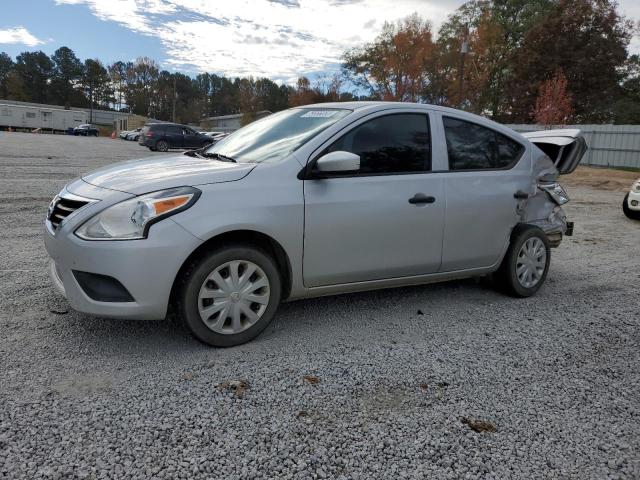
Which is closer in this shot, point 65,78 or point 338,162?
point 338,162

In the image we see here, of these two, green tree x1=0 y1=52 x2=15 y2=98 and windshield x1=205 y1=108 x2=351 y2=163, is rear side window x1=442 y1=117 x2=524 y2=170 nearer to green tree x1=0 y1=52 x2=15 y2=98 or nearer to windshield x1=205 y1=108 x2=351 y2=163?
windshield x1=205 y1=108 x2=351 y2=163

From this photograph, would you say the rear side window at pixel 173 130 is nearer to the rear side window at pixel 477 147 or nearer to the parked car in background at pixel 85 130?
the rear side window at pixel 477 147

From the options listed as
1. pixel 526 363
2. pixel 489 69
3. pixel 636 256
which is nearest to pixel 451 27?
pixel 489 69

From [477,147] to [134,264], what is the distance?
3063 millimetres

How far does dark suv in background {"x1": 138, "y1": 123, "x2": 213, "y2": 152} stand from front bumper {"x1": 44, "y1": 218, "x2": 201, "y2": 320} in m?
26.4

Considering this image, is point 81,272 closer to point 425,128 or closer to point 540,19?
point 425,128

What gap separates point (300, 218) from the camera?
344cm

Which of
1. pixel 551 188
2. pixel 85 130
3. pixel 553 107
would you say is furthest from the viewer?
pixel 85 130

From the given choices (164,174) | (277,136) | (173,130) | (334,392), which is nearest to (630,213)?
(277,136)

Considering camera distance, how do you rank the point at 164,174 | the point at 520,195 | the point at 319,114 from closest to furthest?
the point at 164,174 < the point at 319,114 < the point at 520,195

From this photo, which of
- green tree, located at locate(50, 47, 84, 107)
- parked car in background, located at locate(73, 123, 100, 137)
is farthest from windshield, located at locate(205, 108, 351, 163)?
green tree, located at locate(50, 47, 84, 107)

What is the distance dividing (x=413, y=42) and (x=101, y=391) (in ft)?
171

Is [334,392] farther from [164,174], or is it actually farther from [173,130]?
[173,130]

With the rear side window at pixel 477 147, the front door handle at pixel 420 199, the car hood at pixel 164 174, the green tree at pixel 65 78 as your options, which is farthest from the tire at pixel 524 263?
the green tree at pixel 65 78
